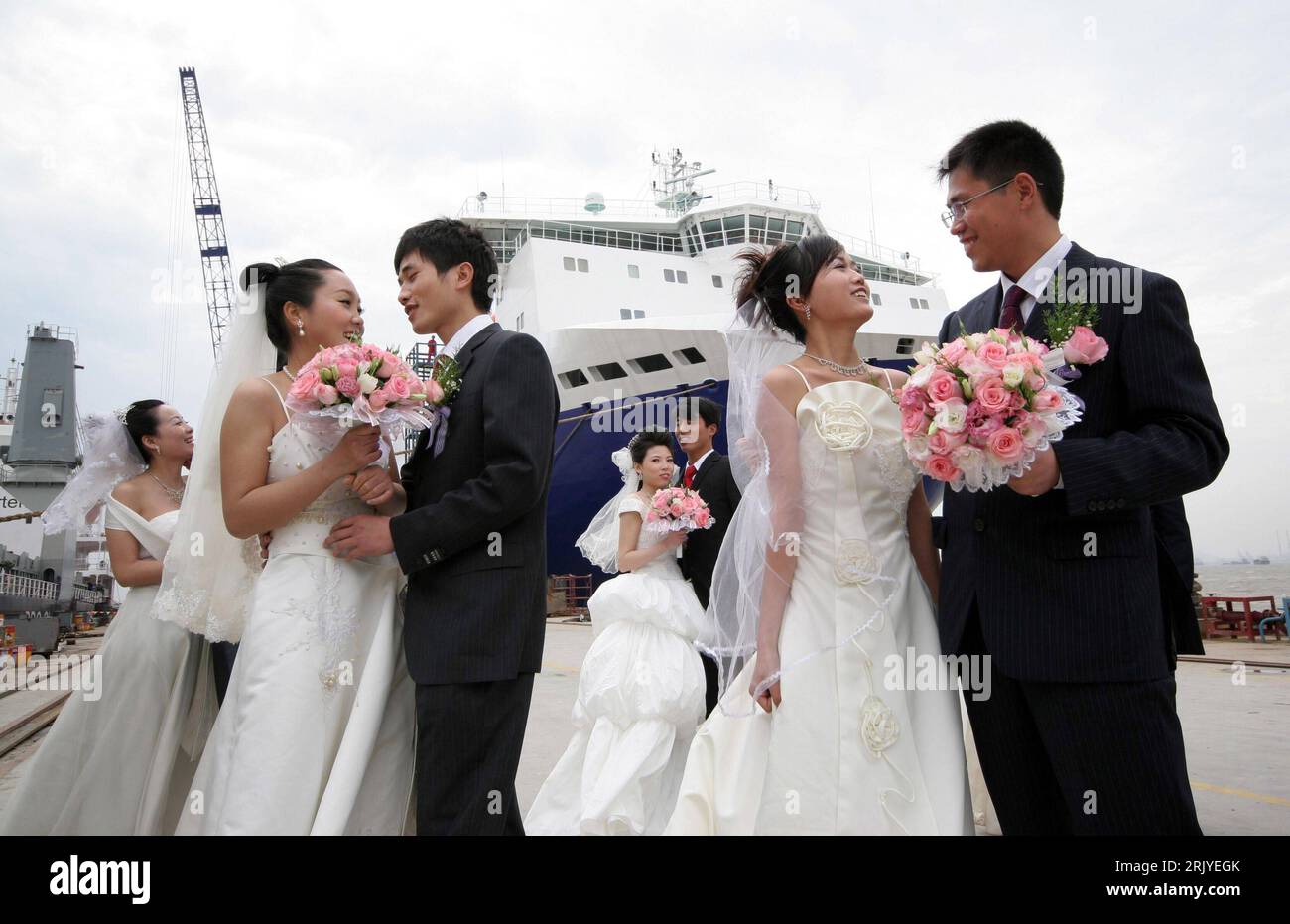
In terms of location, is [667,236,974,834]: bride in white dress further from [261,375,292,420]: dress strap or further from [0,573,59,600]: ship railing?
[0,573,59,600]: ship railing

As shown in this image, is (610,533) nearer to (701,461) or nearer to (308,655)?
(701,461)

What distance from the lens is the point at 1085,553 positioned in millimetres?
1715

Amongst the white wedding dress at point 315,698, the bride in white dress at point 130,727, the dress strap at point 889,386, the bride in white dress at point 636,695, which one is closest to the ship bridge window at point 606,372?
the bride in white dress at point 636,695

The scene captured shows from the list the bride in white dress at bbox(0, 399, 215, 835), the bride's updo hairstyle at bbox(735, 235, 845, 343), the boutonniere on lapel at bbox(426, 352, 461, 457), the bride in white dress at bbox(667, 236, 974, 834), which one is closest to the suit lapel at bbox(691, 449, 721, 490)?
the bride's updo hairstyle at bbox(735, 235, 845, 343)

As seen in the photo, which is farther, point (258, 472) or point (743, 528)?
point (743, 528)

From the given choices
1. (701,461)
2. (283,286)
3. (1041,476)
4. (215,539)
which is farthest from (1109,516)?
(701,461)

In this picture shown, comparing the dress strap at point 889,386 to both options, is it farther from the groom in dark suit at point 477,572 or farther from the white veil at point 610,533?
the white veil at point 610,533

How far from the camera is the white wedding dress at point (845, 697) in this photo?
6.70 ft

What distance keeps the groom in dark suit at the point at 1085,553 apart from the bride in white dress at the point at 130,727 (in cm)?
257

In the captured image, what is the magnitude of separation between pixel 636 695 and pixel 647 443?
135 cm

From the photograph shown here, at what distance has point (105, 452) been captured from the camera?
365cm
